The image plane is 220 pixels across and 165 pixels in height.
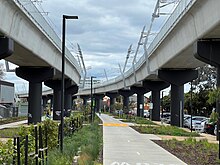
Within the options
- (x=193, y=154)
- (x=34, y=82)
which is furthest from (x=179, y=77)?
(x=193, y=154)

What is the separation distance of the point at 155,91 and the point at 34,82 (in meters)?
31.7

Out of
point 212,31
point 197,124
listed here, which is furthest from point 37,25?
point 197,124

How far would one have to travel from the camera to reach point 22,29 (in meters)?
30.0

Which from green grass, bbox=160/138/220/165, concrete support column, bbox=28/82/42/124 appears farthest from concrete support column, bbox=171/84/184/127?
green grass, bbox=160/138/220/165

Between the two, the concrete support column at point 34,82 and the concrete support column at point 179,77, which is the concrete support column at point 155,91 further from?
the concrete support column at point 34,82

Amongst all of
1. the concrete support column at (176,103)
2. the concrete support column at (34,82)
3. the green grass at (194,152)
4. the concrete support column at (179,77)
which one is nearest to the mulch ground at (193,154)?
the green grass at (194,152)

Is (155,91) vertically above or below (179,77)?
below

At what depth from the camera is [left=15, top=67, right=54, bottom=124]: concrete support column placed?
1927 inches

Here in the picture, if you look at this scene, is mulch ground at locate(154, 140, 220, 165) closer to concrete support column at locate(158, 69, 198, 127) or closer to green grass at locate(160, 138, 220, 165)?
green grass at locate(160, 138, 220, 165)

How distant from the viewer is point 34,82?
50.0 metres

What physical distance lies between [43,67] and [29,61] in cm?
569

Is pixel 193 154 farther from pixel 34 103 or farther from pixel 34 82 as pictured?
pixel 34 103

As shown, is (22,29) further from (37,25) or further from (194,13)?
(194,13)

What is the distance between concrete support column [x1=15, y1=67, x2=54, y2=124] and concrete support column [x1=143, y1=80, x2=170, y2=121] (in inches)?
1133
